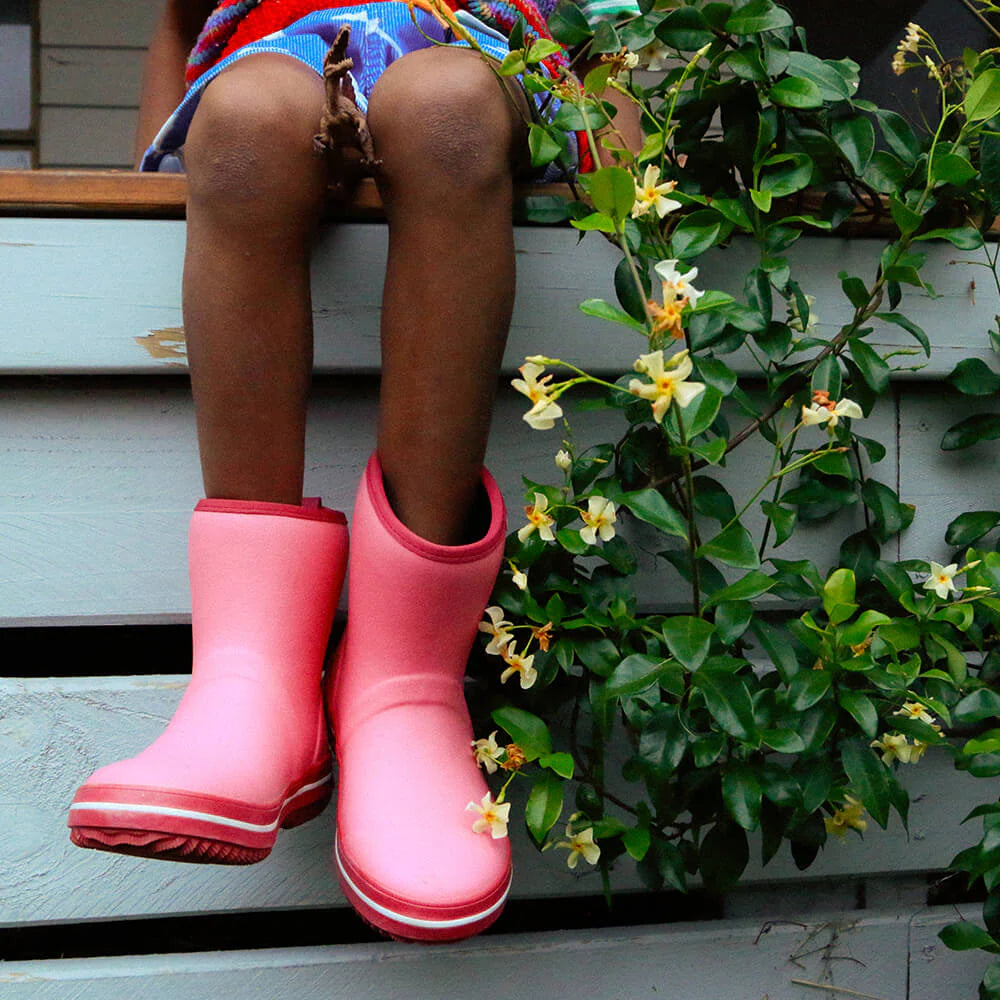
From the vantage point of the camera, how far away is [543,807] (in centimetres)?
77

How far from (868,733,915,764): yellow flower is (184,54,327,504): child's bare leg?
555 mm

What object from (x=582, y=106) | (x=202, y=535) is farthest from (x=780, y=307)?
(x=202, y=535)

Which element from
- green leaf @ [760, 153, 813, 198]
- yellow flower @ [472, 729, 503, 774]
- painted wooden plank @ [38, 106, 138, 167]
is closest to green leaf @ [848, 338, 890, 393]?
green leaf @ [760, 153, 813, 198]

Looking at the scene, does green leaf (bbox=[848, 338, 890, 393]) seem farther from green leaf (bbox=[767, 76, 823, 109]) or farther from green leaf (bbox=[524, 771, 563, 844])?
green leaf (bbox=[524, 771, 563, 844])

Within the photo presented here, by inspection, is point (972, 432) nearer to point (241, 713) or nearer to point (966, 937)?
point (966, 937)

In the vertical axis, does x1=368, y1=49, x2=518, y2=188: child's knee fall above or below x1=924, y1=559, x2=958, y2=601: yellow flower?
above

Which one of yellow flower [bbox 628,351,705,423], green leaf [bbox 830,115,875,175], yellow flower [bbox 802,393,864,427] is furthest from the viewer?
green leaf [bbox 830,115,875,175]

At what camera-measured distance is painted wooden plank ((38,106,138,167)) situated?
8.84ft

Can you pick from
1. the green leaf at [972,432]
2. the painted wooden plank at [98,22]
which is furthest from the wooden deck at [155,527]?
the painted wooden plank at [98,22]

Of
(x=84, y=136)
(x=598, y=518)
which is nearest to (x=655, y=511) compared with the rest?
(x=598, y=518)

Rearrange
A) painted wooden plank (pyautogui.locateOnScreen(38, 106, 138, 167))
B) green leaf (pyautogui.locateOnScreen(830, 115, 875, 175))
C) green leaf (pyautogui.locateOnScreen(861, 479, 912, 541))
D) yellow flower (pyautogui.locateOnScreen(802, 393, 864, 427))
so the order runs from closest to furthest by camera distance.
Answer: yellow flower (pyautogui.locateOnScreen(802, 393, 864, 427)), green leaf (pyautogui.locateOnScreen(830, 115, 875, 175)), green leaf (pyautogui.locateOnScreen(861, 479, 912, 541)), painted wooden plank (pyautogui.locateOnScreen(38, 106, 138, 167))

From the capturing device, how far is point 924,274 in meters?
0.98

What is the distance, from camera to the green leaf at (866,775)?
30.5 inches

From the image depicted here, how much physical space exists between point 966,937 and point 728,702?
14.9 inches
